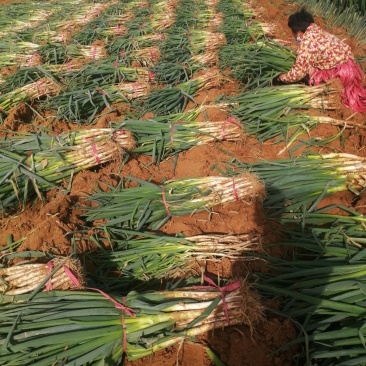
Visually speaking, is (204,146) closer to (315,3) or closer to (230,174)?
(230,174)

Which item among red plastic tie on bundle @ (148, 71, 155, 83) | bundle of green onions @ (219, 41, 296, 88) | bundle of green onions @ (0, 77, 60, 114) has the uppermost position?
bundle of green onions @ (219, 41, 296, 88)

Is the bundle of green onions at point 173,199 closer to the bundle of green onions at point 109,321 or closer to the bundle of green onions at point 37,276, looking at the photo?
the bundle of green onions at point 37,276

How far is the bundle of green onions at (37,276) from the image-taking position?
166 cm

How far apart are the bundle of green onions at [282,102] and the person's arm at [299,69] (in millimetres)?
389

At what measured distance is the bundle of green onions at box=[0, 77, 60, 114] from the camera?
3.79 m

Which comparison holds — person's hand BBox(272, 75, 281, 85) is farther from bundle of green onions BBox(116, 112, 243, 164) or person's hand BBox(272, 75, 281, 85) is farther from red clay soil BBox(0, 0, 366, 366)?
bundle of green onions BBox(116, 112, 243, 164)

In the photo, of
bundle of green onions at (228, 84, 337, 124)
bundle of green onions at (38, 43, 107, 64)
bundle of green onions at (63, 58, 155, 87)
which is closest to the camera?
bundle of green onions at (228, 84, 337, 124)

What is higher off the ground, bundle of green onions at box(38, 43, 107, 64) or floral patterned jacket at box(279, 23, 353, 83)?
floral patterned jacket at box(279, 23, 353, 83)

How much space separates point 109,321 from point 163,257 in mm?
524

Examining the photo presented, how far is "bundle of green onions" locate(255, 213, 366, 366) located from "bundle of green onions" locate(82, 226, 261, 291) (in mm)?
216

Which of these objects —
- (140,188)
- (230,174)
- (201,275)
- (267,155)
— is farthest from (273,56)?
(201,275)

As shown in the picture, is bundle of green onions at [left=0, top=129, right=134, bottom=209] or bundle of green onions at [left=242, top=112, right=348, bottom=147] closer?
bundle of green onions at [left=0, top=129, right=134, bottom=209]

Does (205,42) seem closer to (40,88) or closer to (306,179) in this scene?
(40,88)

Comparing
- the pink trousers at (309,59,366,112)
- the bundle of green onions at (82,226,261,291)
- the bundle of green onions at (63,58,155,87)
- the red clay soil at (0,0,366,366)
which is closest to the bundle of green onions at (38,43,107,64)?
the bundle of green onions at (63,58,155,87)
